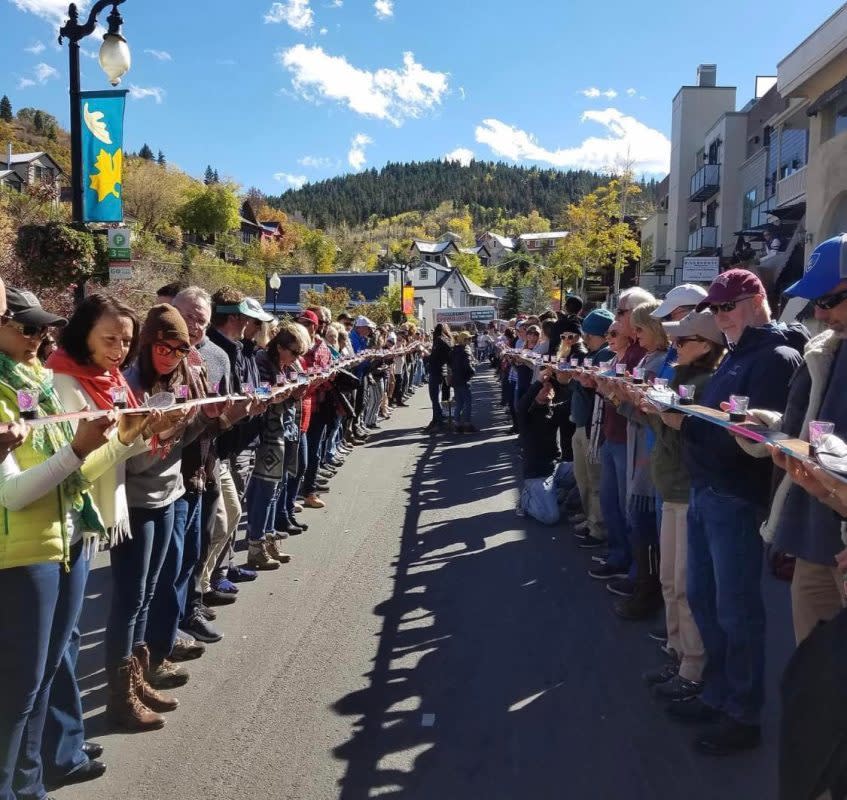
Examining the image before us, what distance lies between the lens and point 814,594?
3182 mm

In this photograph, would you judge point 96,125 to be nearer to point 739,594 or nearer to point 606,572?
point 606,572

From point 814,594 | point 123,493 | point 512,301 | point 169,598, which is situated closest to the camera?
point 814,594

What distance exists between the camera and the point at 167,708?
4.03 m

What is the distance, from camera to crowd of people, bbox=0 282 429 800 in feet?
9.05

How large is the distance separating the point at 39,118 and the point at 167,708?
425ft

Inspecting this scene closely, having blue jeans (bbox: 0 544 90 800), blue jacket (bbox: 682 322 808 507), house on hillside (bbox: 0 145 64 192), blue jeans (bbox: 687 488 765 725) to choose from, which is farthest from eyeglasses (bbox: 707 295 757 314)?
house on hillside (bbox: 0 145 64 192)

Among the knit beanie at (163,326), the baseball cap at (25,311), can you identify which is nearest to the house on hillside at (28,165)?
the knit beanie at (163,326)

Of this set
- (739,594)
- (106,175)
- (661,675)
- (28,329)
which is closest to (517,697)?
(661,675)

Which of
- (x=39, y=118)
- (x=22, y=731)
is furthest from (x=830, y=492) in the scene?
(x=39, y=118)

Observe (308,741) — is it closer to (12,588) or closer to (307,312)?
(12,588)

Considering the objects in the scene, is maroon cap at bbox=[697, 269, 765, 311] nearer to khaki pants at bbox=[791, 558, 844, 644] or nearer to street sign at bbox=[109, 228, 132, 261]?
khaki pants at bbox=[791, 558, 844, 644]

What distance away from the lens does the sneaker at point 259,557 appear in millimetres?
6461

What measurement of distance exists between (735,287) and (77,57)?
8710 mm

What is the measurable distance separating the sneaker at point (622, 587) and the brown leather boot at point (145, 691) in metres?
3.37
